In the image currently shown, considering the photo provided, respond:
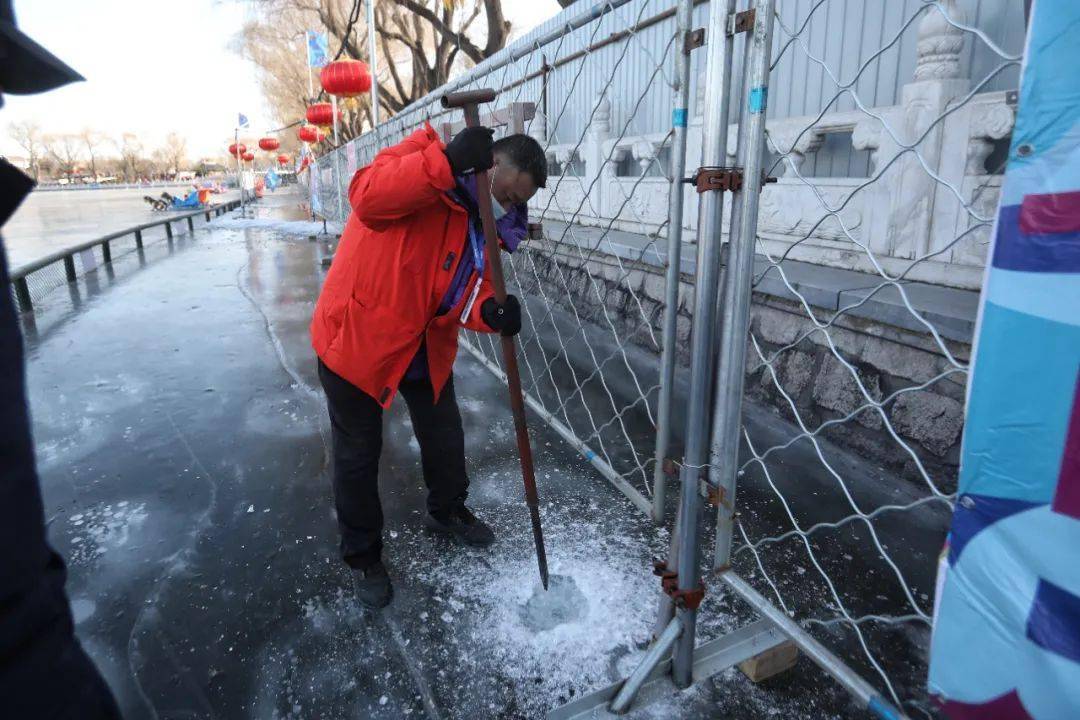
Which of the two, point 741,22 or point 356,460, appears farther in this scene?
point 356,460

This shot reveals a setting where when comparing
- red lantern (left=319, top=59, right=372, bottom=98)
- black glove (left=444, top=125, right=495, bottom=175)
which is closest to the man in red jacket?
black glove (left=444, top=125, right=495, bottom=175)

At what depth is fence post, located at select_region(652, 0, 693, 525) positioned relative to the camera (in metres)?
1.86

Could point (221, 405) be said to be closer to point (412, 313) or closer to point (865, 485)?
point (412, 313)

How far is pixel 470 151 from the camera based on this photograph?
192cm

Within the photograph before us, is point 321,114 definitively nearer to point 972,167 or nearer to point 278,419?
point 278,419

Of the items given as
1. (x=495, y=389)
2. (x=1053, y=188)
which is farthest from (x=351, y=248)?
(x=495, y=389)

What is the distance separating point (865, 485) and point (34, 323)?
7.76 metres

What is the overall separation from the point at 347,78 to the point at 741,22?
9912mm

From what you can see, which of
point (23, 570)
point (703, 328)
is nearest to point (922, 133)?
point (703, 328)

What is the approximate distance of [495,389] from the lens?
452cm

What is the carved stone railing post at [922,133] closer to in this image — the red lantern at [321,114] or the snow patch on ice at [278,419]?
the snow patch on ice at [278,419]

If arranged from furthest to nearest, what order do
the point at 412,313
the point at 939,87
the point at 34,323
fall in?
the point at 34,323 < the point at 939,87 < the point at 412,313

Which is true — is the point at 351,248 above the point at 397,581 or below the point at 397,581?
above

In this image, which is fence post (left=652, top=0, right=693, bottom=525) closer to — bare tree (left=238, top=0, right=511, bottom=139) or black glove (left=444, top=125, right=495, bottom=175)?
black glove (left=444, top=125, right=495, bottom=175)
